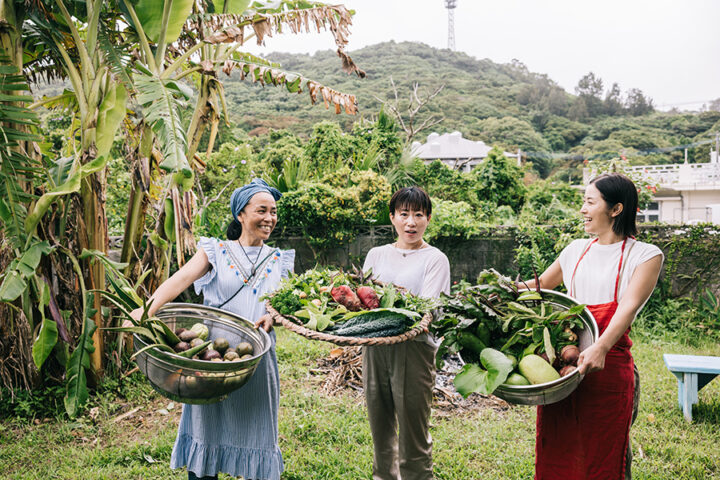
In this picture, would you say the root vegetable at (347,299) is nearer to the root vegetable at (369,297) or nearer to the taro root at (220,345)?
the root vegetable at (369,297)

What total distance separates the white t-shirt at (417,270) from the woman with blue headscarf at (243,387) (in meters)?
0.61

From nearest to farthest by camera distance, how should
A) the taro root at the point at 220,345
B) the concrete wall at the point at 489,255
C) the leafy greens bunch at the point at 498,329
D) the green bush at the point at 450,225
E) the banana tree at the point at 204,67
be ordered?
the leafy greens bunch at the point at 498,329 → the taro root at the point at 220,345 → the banana tree at the point at 204,67 → the concrete wall at the point at 489,255 → the green bush at the point at 450,225

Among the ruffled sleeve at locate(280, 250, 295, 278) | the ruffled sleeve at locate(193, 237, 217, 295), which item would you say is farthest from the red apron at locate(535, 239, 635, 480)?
the ruffled sleeve at locate(193, 237, 217, 295)

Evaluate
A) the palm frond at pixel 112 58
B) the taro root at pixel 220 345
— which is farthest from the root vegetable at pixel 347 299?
the palm frond at pixel 112 58

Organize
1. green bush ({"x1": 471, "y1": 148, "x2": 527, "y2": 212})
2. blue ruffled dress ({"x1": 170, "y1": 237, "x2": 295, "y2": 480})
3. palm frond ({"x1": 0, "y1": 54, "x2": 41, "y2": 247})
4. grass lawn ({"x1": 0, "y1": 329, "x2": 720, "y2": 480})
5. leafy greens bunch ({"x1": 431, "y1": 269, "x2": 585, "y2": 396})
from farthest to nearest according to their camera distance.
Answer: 1. green bush ({"x1": 471, "y1": 148, "x2": 527, "y2": 212})
2. grass lawn ({"x1": 0, "y1": 329, "x2": 720, "y2": 480})
3. palm frond ({"x1": 0, "y1": 54, "x2": 41, "y2": 247})
4. blue ruffled dress ({"x1": 170, "y1": 237, "x2": 295, "y2": 480})
5. leafy greens bunch ({"x1": 431, "y1": 269, "x2": 585, "y2": 396})

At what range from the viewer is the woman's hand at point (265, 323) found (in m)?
2.26

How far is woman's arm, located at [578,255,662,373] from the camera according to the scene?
1.83 metres

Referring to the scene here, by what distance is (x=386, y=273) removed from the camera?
2619 mm

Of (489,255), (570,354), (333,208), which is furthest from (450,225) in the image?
(570,354)

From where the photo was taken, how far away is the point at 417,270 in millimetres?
2525

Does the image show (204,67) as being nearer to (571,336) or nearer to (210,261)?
(210,261)

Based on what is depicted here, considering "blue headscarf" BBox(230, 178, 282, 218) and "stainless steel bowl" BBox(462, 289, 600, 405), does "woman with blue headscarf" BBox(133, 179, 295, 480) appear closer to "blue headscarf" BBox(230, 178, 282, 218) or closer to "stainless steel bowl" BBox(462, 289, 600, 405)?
"blue headscarf" BBox(230, 178, 282, 218)

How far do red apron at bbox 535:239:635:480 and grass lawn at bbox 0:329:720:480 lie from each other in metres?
1.11

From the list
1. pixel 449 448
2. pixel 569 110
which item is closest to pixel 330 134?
pixel 449 448
